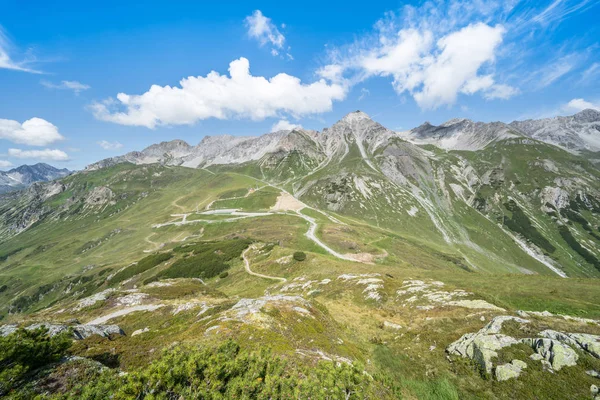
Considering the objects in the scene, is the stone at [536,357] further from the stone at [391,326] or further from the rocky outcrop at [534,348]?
the stone at [391,326]

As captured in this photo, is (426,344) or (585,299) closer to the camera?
(426,344)

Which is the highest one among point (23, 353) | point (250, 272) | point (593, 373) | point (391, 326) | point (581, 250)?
point (23, 353)

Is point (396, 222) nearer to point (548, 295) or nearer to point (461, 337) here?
point (548, 295)

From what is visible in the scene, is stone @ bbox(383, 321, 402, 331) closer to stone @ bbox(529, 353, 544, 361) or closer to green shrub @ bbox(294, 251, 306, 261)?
stone @ bbox(529, 353, 544, 361)

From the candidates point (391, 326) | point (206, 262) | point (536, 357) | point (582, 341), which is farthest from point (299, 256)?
point (582, 341)

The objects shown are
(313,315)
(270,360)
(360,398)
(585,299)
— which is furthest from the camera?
(585,299)

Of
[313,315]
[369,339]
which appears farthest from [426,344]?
[313,315]

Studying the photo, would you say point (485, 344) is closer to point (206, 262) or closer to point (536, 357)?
point (536, 357)

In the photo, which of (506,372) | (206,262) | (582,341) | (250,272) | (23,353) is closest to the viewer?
(23,353)
